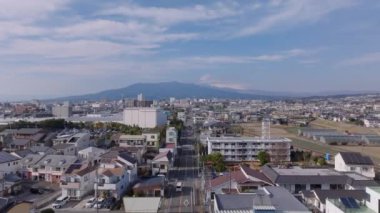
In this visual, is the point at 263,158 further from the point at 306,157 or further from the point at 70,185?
the point at 70,185

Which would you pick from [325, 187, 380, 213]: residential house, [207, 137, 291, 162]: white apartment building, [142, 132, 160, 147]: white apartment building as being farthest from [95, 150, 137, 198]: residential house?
[142, 132, 160, 147]: white apartment building

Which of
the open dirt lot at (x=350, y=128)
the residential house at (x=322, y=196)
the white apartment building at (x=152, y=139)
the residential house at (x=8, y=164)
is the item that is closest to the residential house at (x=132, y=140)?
the white apartment building at (x=152, y=139)

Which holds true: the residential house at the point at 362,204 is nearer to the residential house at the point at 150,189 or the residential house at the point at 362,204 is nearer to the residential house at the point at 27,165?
the residential house at the point at 150,189

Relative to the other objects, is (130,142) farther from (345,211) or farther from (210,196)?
(345,211)

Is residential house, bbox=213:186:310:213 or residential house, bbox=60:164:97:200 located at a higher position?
residential house, bbox=213:186:310:213

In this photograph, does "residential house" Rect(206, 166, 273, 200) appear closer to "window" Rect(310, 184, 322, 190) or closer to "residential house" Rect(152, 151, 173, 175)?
"window" Rect(310, 184, 322, 190)

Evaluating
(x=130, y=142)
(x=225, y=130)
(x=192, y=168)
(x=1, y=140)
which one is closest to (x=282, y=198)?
(x=192, y=168)
